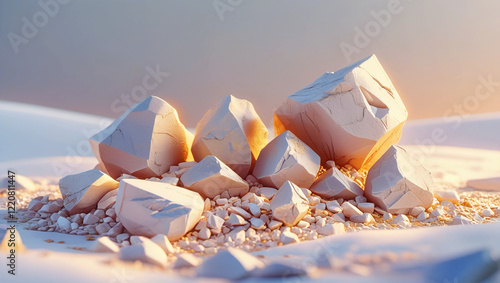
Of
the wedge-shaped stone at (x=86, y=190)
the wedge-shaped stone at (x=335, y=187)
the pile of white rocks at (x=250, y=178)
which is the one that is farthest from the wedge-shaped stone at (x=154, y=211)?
the wedge-shaped stone at (x=335, y=187)

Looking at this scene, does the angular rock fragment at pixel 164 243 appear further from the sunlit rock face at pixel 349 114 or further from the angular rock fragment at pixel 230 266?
the sunlit rock face at pixel 349 114

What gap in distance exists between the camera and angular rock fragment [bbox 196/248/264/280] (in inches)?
61.7

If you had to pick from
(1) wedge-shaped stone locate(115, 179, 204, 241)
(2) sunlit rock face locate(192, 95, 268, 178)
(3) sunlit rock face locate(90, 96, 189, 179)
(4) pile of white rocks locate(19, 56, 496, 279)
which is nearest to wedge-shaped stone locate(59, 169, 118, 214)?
(4) pile of white rocks locate(19, 56, 496, 279)

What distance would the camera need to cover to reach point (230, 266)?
159 cm

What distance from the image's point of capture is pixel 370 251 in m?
1.80

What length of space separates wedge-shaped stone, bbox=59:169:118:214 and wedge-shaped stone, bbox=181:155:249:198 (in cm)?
57

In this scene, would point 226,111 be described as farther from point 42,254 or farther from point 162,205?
point 42,254

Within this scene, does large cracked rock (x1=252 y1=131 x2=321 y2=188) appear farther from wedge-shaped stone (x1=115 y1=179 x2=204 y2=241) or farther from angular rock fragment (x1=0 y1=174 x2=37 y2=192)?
angular rock fragment (x1=0 y1=174 x2=37 y2=192)

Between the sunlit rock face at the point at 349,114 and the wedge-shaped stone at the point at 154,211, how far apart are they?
131cm

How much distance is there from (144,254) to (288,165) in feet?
4.58

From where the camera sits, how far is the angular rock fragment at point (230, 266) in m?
1.57

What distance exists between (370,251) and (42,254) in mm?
1522

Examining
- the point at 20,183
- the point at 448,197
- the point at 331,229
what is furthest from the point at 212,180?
the point at 20,183

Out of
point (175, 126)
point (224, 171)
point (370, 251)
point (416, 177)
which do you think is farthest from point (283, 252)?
point (175, 126)
